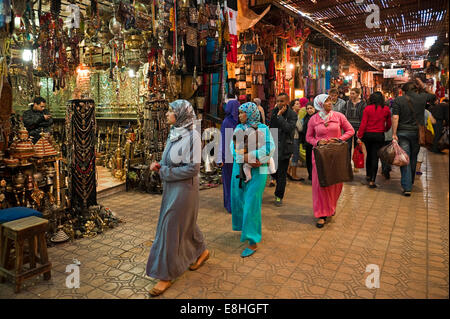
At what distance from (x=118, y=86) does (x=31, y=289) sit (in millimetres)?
6920

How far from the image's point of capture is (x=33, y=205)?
376cm

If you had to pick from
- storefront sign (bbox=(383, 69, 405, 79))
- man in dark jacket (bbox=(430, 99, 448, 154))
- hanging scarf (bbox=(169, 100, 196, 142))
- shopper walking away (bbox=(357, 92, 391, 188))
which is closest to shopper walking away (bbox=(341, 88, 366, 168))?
shopper walking away (bbox=(357, 92, 391, 188))

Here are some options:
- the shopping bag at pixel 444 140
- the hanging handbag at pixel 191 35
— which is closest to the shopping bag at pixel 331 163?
the shopping bag at pixel 444 140

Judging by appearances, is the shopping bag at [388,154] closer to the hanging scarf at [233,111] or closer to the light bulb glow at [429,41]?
the hanging scarf at [233,111]

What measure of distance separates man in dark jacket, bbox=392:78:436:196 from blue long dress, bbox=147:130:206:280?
417 cm

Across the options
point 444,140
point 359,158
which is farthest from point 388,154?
point 444,140

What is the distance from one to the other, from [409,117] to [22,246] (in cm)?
580

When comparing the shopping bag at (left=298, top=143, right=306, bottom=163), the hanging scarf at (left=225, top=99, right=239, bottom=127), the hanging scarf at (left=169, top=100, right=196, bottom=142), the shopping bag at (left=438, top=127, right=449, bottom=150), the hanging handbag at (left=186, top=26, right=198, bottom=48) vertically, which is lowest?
the shopping bag at (left=298, top=143, right=306, bottom=163)

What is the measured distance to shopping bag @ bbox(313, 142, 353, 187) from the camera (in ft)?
12.7

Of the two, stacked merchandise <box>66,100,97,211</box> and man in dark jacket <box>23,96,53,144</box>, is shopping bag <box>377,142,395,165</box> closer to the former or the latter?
stacked merchandise <box>66,100,97,211</box>

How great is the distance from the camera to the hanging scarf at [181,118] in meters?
2.68

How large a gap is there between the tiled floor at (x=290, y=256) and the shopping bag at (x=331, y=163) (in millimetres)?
674
